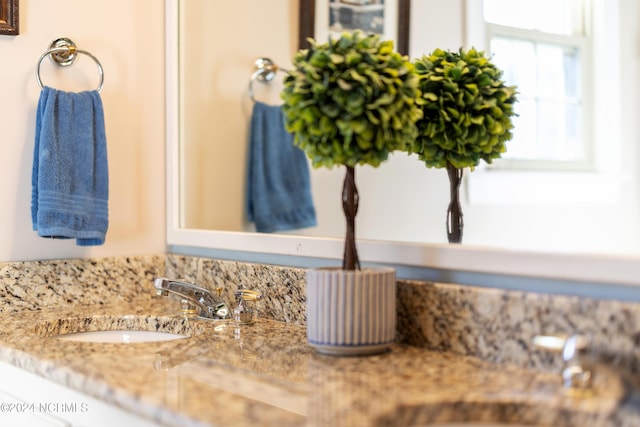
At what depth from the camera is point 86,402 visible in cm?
119

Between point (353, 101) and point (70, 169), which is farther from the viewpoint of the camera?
point (70, 169)

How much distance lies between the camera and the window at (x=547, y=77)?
1161 mm

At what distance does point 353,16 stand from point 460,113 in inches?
16.7

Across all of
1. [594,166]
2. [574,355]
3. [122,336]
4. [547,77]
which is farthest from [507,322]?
[122,336]

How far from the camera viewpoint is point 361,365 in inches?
45.1

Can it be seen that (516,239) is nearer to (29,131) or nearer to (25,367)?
(25,367)

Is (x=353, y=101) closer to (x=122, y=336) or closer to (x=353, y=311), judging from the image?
(x=353, y=311)

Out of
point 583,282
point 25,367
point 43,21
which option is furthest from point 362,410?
point 43,21

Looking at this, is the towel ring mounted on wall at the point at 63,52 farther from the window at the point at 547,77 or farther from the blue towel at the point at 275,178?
the window at the point at 547,77

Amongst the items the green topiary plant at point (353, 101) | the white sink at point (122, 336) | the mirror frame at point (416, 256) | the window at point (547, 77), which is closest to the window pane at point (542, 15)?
the window at point (547, 77)

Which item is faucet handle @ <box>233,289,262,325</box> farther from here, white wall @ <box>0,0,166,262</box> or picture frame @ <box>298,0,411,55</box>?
picture frame @ <box>298,0,411,55</box>

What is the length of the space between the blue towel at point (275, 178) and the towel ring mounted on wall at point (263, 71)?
0.17 feet

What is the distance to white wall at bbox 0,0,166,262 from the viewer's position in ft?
5.41

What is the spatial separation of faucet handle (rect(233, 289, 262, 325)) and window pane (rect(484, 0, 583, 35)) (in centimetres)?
67
